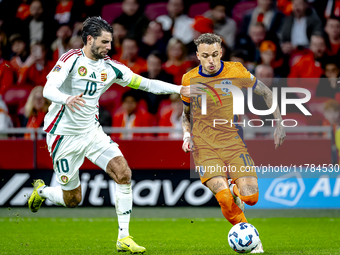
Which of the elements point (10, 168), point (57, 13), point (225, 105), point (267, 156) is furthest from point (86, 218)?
point (57, 13)

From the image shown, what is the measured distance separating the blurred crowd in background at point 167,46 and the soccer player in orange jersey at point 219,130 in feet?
10.5

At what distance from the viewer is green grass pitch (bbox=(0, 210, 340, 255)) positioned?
17.3ft

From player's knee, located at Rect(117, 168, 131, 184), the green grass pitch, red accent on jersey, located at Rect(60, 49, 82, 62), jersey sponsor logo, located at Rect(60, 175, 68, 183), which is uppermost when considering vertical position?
red accent on jersey, located at Rect(60, 49, 82, 62)

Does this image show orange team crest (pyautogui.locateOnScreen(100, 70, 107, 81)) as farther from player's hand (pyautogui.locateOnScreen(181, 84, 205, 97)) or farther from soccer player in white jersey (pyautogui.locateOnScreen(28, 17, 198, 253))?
player's hand (pyautogui.locateOnScreen(181, 84, 205, 97))

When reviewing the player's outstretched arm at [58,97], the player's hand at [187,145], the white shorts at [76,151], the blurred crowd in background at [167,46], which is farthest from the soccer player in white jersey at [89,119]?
the blurred crowd in background at [167,46]

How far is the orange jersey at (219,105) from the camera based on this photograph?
207 inches

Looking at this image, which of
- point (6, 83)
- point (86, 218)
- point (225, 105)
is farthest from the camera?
point (6, 83)

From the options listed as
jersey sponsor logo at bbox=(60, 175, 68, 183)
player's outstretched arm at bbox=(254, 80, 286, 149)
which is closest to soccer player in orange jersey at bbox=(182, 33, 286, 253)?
player's outstretched arm at bbox=(254, 80, 286, 149)

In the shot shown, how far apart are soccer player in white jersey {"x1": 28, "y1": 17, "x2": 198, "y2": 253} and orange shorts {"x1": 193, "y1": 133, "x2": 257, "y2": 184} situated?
0.66m

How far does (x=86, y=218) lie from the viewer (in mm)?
7941

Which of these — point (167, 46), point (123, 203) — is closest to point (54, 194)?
point (123, 203)

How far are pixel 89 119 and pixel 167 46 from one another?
476cm

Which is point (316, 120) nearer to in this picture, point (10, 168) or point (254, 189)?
point (254, 189)

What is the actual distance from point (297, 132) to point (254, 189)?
13.0ft
